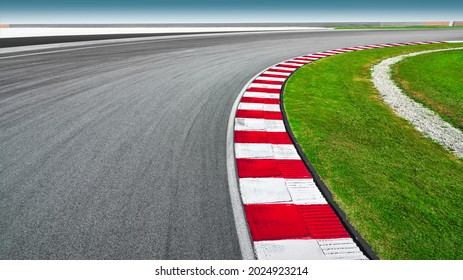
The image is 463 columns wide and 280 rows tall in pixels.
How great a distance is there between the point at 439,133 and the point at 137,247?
494cm

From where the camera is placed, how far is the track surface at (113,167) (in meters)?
2.57

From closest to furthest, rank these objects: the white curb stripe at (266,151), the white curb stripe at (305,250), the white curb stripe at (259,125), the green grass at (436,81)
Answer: the white curb stripe at (305,250) < the white curb stripe at (266,151) < the white curb stripe at (259,125) < the green grass at (436,81)

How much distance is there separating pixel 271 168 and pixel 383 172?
4.27ft

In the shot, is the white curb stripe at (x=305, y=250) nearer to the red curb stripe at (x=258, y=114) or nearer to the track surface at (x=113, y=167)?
the track surface at (x=113, y=167)

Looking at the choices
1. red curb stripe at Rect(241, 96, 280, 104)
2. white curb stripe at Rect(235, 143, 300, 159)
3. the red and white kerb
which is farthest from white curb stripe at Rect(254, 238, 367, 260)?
red curb stripe at Rect(241, 96, 280, 104)

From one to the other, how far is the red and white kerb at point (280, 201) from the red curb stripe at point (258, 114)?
36mm

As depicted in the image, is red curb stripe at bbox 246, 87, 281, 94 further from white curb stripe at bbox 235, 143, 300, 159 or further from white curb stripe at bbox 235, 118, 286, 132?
white curb stripe at bbox 235, 143, 300, 159

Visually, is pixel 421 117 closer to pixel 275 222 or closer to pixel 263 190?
pixel 263 190

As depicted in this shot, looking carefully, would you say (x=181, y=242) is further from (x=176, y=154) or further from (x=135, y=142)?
(x=135, y=142)

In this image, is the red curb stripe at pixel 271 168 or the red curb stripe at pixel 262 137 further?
the red curb stripe at pixel 262 137

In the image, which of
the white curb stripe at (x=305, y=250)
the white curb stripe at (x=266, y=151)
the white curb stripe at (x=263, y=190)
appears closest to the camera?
the white curb stripe at (x=305, y=250)

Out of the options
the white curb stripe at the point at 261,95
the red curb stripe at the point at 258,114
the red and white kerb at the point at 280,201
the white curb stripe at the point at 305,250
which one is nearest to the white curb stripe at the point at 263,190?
the red and white kerb at the point at 280,201

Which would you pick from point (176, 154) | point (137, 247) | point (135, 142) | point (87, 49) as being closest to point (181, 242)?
point (137, 247)
